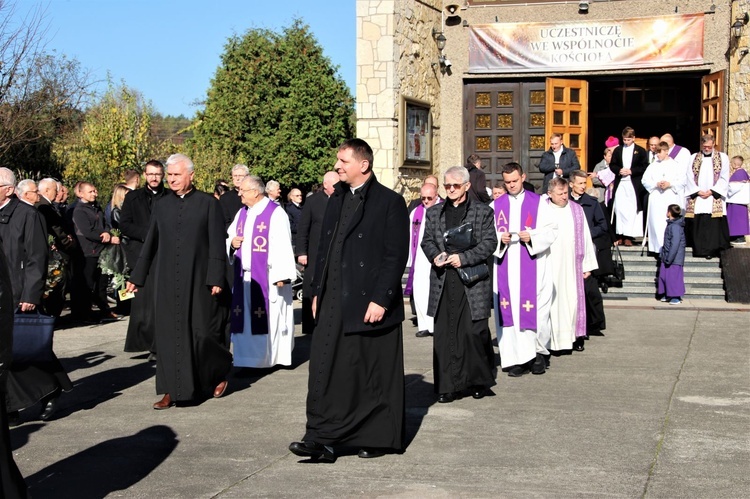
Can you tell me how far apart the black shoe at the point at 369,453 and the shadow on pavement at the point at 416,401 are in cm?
28

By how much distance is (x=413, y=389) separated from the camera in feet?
30.5

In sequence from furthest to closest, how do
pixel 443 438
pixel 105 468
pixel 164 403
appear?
1. pixel 164 403
2. pixel 443 438
3. pixel 105 468

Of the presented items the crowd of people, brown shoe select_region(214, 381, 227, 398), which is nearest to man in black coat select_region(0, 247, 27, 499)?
the crowd of people

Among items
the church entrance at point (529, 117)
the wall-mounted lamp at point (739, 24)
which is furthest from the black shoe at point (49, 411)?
the wall-mounted lamp at point (739, 24)

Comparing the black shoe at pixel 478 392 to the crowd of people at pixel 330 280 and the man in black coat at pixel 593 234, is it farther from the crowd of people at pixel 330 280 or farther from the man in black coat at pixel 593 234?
the man in black coat at pixel 593 234

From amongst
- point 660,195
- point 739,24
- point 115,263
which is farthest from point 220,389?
point 739,24

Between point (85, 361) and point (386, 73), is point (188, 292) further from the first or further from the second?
point (386, 73)

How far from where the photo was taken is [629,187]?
59.7 feet

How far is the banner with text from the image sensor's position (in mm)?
19969

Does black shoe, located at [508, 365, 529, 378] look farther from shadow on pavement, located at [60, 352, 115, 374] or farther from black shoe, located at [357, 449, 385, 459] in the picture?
shadow on pavement, located at [60, 352, 115, 374]

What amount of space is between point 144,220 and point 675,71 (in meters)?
12.3

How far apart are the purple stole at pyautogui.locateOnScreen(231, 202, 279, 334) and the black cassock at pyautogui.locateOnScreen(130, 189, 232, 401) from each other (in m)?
1.57

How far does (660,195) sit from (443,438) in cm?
1062

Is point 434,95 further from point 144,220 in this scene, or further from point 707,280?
point 144,220
